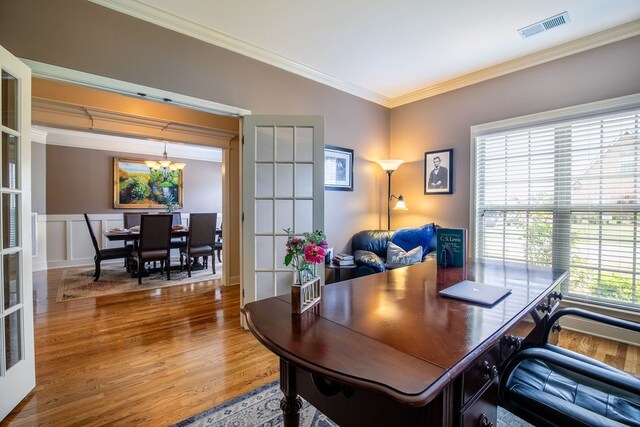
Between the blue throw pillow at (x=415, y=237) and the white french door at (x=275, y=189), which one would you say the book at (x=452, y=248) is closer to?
the white french door at (x=275, y=189)

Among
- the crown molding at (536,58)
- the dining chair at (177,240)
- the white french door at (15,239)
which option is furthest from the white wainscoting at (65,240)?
the crown molding at (536,58)

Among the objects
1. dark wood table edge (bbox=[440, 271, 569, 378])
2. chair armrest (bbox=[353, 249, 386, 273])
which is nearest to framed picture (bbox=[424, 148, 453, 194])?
chair armrest (bbox=[353, 249, 386, 273])

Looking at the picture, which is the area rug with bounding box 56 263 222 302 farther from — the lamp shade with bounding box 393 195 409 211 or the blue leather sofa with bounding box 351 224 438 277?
the lamp shade with bounding box 393 195 409 211

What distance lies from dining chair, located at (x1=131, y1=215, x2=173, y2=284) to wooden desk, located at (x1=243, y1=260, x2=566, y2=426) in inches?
165

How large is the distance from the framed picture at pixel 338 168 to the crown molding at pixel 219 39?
82 cm

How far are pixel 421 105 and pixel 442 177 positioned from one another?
3.53ft

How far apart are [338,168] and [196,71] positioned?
195cm

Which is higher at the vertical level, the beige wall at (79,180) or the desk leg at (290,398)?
the beige wall at (79,180)

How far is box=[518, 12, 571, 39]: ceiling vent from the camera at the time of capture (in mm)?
2508

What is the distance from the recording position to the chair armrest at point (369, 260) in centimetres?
342

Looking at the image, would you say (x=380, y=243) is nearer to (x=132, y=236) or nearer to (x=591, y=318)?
(x=591, y=318)

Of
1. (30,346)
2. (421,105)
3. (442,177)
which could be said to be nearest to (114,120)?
(30,346)

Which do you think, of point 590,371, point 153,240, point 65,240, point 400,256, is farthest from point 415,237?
point 65,240

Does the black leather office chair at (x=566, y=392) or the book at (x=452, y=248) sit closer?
A: the black leather office chair at (x=566, y=392)
